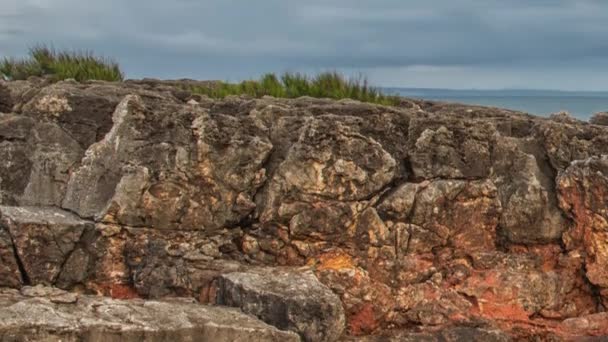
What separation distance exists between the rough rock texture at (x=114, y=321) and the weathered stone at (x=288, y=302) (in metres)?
0.25

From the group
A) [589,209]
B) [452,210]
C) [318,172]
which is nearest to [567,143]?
[589,209]

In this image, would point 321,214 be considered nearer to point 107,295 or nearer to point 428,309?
point 428,309

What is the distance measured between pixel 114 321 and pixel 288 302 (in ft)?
5.93

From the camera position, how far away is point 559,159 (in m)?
11.1

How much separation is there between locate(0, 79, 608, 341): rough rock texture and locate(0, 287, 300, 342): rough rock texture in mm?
659

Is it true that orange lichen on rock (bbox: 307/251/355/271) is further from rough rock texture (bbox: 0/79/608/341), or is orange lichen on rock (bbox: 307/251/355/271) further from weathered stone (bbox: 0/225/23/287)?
weathered stone (bbox: 0/225/23/287)

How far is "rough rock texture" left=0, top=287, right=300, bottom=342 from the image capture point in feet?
27.0

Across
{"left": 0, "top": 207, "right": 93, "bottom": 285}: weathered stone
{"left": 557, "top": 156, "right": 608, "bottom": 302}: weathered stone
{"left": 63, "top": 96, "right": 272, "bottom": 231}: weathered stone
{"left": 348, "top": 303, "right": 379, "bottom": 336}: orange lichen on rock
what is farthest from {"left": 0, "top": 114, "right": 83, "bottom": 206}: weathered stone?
{"left": 557, "top": 156, "right": 608, "bottom": 302}: weathered stone

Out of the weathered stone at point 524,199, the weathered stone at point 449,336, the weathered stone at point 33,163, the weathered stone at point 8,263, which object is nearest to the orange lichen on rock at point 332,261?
the weathered stone at point 449,336

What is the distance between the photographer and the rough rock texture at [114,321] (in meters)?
8.24

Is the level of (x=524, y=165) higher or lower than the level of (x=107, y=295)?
higher

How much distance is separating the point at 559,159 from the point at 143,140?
4.76 metres

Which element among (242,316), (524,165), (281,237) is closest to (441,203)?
(524,165)

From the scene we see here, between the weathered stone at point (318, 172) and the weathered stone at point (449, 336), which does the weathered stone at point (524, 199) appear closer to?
the weathered stone at point (449, 336)
